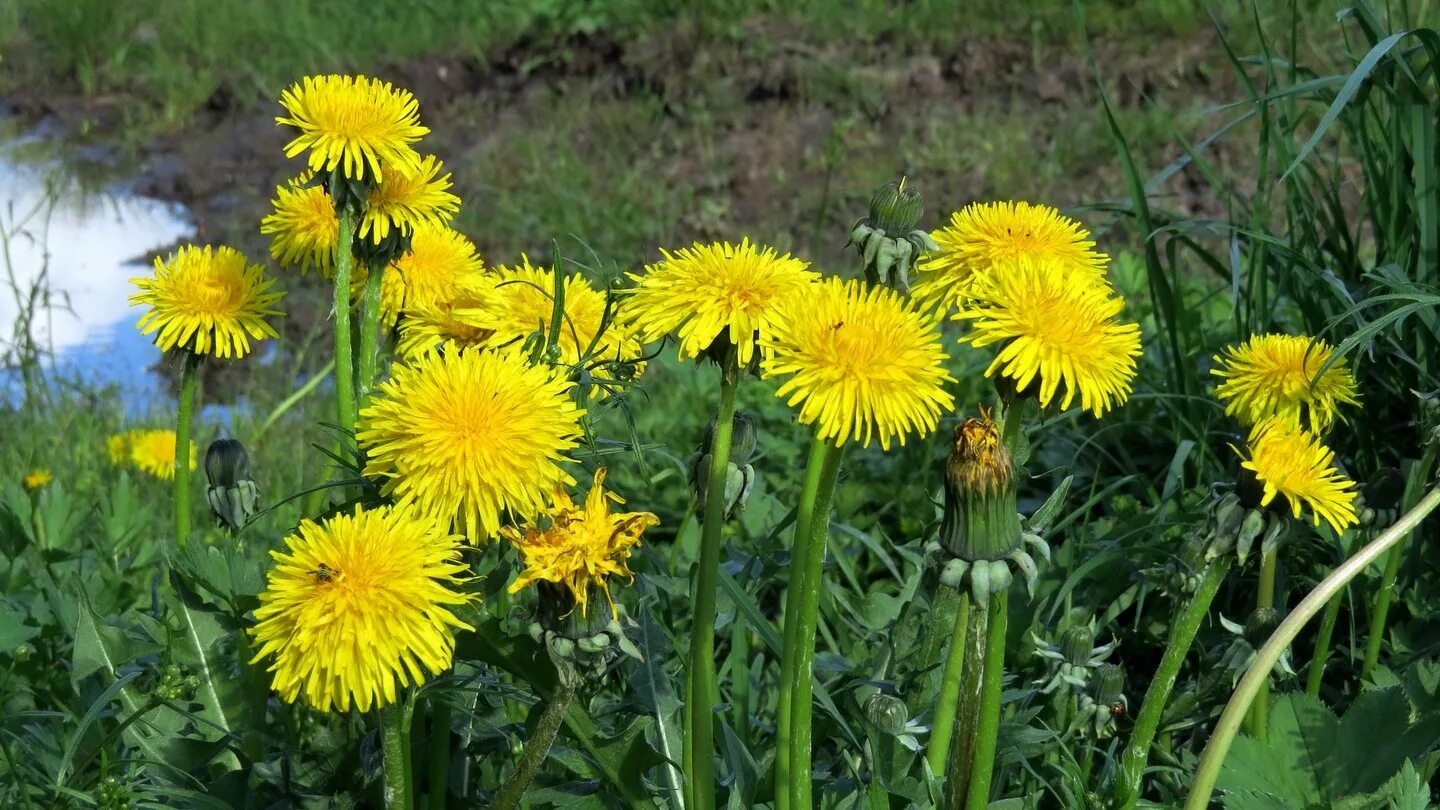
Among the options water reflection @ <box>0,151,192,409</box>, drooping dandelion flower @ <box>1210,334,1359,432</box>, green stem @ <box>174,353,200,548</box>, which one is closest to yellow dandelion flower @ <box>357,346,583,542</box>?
green stem @ <box>174,353,200,548</box>

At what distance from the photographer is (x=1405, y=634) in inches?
81.9

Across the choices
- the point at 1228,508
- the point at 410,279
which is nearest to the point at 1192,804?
the point at 1228,508

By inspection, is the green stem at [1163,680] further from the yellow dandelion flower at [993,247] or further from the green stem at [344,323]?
the green stem at [344,323]

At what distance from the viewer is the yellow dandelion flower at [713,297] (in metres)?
1.30

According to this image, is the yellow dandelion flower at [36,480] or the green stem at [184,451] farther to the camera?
the yellow dandelion flower at [36,480]

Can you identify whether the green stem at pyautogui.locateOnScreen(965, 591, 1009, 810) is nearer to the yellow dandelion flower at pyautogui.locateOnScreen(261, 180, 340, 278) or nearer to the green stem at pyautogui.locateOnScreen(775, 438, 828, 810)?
the green stem at pyautogui.locateOnScreen(775, 438, 828, 810)

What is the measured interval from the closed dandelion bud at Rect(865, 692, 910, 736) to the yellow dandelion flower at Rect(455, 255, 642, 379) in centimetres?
44

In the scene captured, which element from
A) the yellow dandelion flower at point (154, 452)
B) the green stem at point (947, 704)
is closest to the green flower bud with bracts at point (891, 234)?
the green stem at point (947, 704)

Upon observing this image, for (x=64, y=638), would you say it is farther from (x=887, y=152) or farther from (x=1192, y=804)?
(x=887, y=152)

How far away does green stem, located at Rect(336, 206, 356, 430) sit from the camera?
4.97ft

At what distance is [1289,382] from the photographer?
174cm

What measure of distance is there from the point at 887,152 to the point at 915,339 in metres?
4.27

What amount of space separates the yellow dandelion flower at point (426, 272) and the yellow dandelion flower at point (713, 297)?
1.20ft

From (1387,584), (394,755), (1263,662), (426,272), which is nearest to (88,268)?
(426,272)
